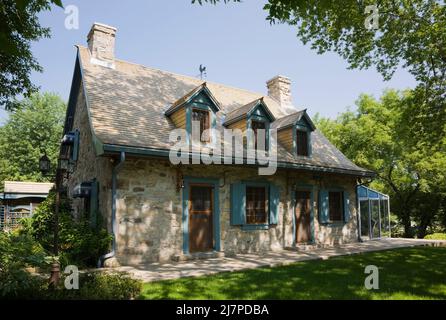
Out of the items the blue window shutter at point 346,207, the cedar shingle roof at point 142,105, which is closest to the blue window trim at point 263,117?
the cedar shingle roof at point 142,105

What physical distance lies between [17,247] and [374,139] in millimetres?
22568

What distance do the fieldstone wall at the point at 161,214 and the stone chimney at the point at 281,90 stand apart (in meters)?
6.87

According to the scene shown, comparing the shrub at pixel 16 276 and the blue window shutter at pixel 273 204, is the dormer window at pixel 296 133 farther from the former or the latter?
the shrub at pixel 16 276

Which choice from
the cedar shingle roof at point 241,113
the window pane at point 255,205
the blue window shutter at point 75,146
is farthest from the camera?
the blue window shutter at point 75,146

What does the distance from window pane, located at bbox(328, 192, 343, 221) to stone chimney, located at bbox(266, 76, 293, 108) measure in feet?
18.2

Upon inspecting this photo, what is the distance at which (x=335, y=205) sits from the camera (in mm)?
14352

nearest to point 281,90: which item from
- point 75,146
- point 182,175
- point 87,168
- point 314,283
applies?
point 182,175

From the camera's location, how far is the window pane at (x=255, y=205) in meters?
11.5

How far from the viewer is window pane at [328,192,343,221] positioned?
558 inches

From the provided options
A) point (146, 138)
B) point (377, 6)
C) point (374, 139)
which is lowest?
point (146, 138)

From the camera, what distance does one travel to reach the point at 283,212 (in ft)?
40.3
